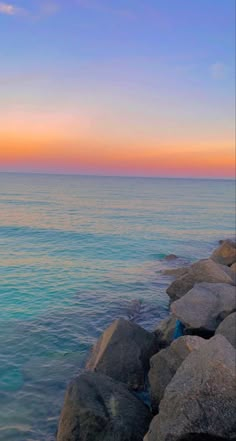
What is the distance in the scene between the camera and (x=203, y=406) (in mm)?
6215

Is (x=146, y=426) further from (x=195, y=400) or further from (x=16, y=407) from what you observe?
(x=16, y=407)

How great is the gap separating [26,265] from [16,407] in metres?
15.4

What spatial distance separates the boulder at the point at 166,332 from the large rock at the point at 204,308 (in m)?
0.41

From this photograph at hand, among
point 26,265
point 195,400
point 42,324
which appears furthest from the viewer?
point 26,265

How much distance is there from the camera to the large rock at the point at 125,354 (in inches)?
392

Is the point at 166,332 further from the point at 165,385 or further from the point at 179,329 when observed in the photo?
the point at 165,385

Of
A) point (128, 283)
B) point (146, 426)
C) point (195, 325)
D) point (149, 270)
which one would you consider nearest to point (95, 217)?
point (149, 270)

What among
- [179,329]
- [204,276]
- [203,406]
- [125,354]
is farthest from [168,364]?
[204,276]

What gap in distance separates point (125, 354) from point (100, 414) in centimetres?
288

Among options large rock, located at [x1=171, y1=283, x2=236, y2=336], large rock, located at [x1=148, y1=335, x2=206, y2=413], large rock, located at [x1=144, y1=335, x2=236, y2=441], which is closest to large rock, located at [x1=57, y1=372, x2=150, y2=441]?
large rock, located at [x1=148, y1=335, x2=206, y2=413]

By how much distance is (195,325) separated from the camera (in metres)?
11.4

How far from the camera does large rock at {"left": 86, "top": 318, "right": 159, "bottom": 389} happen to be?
32.7ft

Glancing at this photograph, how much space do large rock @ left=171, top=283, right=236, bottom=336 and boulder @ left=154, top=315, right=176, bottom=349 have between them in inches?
16.2

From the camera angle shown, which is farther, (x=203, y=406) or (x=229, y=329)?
(x=229, y=329)
